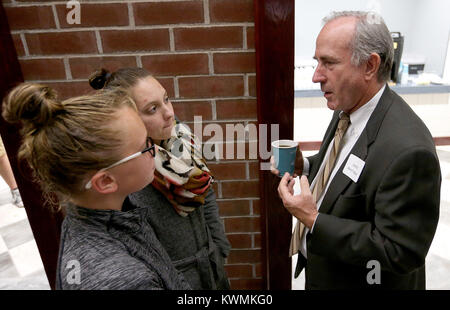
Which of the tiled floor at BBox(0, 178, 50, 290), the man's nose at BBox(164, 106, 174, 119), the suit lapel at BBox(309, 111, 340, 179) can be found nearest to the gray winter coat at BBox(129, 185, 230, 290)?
the man's nose at BBox(164, 106, 174, 119)

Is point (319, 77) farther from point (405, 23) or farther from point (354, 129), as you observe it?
point (405, 23)

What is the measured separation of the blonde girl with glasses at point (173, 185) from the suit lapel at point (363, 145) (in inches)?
→ 19.2

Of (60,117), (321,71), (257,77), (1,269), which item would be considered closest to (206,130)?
(257,77)

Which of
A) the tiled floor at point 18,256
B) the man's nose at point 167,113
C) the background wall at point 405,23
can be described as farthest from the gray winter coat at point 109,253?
the background wall at point 405,23

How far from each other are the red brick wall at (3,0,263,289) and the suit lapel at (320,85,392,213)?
1.68 feet

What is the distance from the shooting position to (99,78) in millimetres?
1213

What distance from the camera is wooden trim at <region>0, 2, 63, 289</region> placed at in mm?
1393

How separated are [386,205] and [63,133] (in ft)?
3.22

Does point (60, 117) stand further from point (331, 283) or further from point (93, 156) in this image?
point (331, 283)

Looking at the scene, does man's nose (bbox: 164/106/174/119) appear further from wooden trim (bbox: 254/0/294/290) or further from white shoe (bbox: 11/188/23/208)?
white shoe (bbox: 11/188/23/208)

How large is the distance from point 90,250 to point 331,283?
1.01 metres

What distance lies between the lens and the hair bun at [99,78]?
120 cm

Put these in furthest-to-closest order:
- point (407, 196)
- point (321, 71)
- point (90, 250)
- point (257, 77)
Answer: point (257, 77) → point (321, 71) → point (407, 196) → point (90, 250)

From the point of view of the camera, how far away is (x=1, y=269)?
245 centimetres
